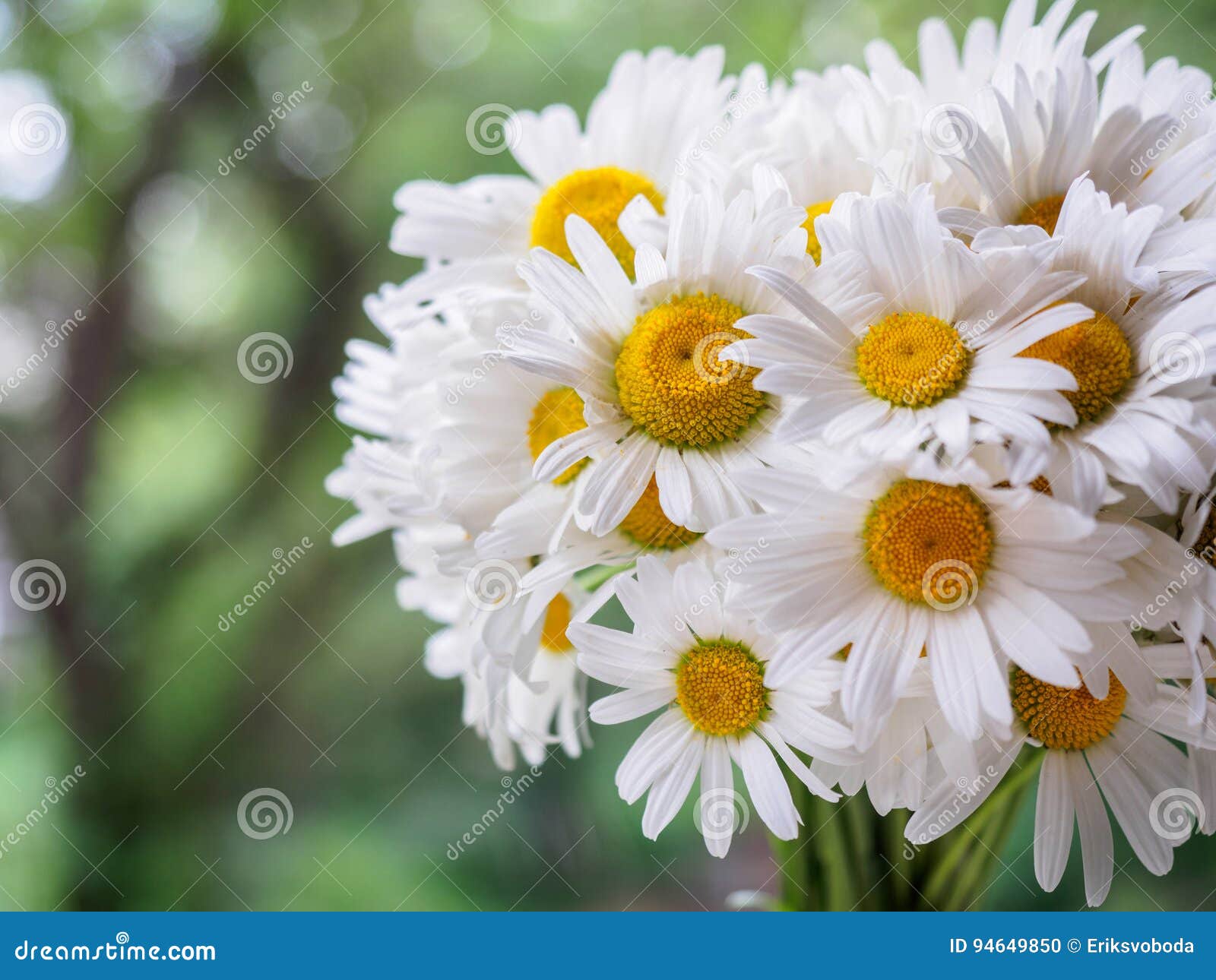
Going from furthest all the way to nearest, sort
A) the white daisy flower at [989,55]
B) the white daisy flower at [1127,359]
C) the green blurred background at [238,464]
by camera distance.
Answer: the green blurred background at [238,464] → the white daisy flower at [989,55] → the white daisy flower at [1127,359]

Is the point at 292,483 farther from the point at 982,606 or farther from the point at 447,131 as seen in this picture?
the point at 982,606

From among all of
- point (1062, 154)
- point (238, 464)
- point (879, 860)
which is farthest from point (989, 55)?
point (238, 464)

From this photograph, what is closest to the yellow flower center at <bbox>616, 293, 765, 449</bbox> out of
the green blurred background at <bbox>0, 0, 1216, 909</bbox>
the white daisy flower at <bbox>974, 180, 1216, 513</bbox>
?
the white daisy flower at <bbox>974, 180, 1216, 513</bbox>

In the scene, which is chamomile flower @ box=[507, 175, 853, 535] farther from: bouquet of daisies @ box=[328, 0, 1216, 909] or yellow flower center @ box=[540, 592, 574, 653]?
yellow flower center @ box=[540, 592, 574, 653]

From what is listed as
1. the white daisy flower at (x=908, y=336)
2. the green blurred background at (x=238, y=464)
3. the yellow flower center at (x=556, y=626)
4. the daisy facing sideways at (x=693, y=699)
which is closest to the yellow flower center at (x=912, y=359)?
the white daisy flower at (x=908, y=336)

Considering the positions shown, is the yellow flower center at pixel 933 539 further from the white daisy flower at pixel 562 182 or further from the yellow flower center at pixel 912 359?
the white daisy flower at pixel 562 182

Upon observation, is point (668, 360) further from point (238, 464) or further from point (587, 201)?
point (238, 464)

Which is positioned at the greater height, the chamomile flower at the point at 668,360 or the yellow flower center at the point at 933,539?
the chamomile flower at the point at 668,360
